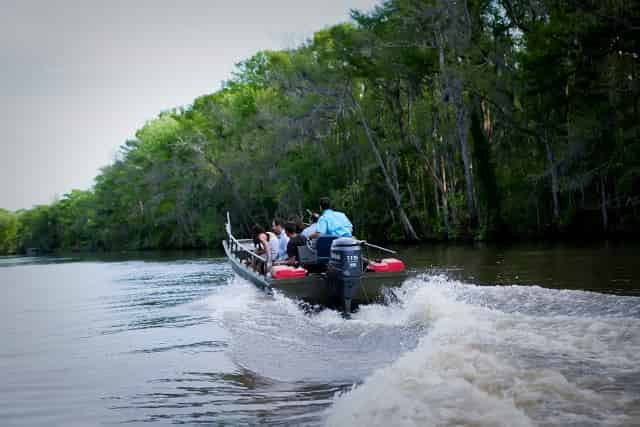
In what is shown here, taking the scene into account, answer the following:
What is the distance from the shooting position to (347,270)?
9969mm

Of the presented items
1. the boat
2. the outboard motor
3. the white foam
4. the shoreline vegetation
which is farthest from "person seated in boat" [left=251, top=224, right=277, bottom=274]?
the shoreline vegetation

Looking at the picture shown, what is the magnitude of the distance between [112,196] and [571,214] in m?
52.5

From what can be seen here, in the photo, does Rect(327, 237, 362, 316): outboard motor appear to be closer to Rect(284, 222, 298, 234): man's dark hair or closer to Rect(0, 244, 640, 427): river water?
Rect(0, 244, 640, 427): river water

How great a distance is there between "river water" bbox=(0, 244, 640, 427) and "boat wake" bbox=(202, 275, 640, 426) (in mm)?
19

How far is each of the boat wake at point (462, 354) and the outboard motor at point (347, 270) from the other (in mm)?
352

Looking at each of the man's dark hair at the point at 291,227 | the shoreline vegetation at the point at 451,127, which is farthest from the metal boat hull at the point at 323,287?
the shoreline vegetation at the point at 451,127

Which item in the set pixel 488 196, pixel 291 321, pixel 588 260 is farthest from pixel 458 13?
pixel 291 321

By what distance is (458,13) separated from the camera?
28.3 metres

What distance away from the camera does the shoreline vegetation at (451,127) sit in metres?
23.3

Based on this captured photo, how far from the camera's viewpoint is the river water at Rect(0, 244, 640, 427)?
4.91m

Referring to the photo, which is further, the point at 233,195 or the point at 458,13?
the point at 233,195

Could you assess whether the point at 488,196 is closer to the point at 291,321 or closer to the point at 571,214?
the point at 571,214

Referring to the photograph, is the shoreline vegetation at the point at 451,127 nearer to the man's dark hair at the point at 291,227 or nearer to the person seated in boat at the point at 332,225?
the man's dark hair at the point at 291,227

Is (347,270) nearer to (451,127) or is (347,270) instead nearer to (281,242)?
(281,242)
